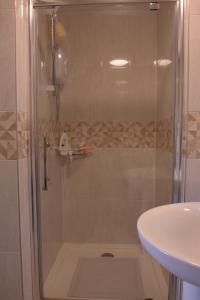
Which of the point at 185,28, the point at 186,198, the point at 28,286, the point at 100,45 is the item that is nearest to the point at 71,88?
the point at 100,45

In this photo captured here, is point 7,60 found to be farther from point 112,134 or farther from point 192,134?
point 112,134

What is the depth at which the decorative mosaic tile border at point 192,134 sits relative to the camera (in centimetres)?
113

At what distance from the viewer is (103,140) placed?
6.46 ft

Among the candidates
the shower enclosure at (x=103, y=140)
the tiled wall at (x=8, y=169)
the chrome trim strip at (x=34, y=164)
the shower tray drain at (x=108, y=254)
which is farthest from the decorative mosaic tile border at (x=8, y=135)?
the shower tray drain at (x=108, y=254)

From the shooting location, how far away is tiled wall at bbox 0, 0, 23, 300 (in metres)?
1.07

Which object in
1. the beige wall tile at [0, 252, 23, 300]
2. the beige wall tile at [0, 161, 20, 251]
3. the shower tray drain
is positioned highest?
the beige wall tile at [0, 161, 20, 251]

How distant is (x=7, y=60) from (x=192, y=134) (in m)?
0.94

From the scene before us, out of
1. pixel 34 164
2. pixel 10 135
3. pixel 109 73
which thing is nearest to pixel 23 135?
pixel 10 135

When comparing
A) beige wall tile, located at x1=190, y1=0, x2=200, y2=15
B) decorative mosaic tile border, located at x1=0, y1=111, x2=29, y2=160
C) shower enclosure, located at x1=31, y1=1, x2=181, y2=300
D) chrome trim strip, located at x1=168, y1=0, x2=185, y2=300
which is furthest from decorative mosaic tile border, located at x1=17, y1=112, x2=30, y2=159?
beige wall tile, located at x1=190, y1=0, x2=200, y2=15

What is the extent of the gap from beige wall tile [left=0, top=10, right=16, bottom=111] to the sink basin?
0.78m

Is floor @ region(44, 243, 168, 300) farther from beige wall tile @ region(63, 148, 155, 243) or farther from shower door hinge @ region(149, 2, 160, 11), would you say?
shower door hinge @ region(149, 2, 160, 11)

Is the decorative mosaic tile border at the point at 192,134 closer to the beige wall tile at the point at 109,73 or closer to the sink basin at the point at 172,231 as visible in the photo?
the sink basin at the point at 172,231

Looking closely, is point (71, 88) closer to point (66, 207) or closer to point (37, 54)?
point (37, 54)

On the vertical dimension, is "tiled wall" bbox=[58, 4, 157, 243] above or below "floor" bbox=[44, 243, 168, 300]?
above
